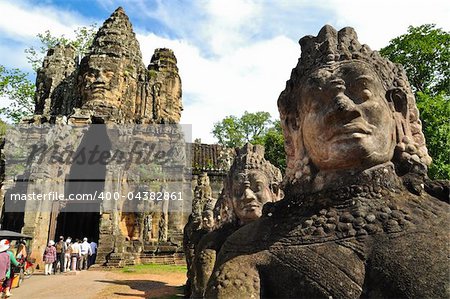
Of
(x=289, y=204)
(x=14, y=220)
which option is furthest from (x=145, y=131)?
(x=289, y=204)

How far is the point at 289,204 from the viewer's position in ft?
7.50

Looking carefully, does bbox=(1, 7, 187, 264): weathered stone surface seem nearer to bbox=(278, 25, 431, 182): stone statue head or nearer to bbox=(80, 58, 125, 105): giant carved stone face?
bbox=(80, 58, 125, 105): giant carved stone face

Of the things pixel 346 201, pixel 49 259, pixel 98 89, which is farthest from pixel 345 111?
pixel 98 89

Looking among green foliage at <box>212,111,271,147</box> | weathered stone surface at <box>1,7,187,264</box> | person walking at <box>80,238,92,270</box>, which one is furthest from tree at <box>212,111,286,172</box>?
person walking at <box>80,238,92,270</box>

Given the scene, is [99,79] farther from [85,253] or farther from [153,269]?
[153,269]

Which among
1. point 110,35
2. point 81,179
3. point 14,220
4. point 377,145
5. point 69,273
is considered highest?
Result: point 110,35

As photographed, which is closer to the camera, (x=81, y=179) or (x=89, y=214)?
(x=81, y=179)

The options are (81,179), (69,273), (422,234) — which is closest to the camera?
(422,234)

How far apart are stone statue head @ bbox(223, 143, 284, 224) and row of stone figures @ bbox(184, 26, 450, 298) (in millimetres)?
1866

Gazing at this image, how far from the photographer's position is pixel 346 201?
2029mm

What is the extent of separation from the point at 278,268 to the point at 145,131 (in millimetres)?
19101

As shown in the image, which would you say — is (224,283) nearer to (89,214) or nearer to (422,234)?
(422,234)

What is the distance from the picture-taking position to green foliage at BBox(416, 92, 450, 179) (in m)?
12.3

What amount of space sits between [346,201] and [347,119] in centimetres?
44
